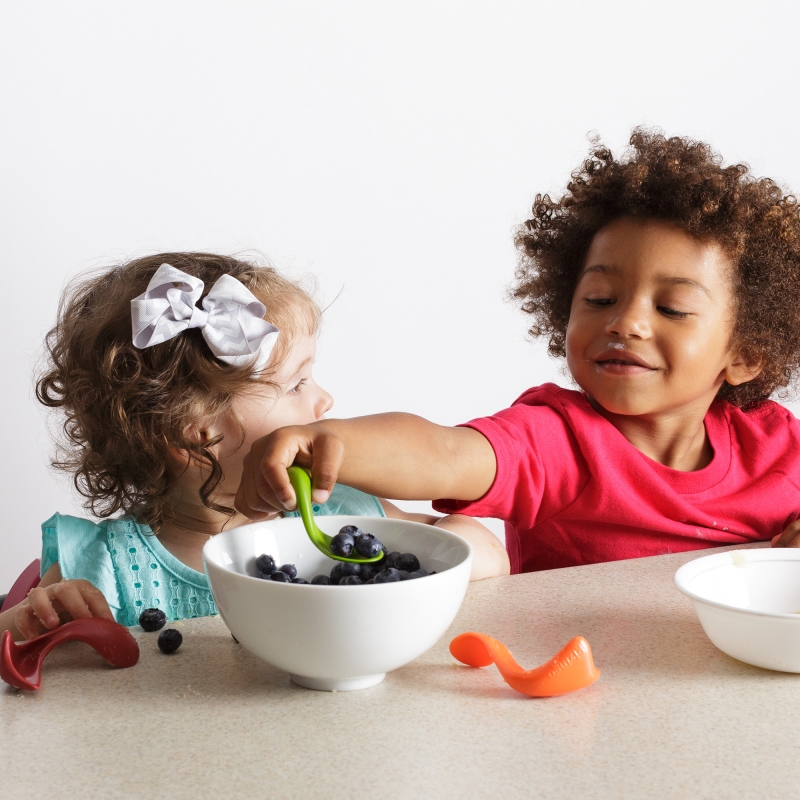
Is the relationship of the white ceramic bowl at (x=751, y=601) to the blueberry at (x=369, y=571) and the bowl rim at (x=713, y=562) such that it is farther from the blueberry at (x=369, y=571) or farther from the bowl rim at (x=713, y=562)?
the blueberry at (x=369, y=571)

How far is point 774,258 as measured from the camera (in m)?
1.18

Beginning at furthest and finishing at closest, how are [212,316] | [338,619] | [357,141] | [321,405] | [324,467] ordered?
[357,141] → [321,405] → [212,316] → [324,467] → [338,619]

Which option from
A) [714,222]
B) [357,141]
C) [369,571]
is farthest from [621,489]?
[357,141]

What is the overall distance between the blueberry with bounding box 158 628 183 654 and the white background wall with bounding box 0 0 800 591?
4.83ft

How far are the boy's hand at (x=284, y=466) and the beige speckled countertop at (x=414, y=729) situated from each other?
129mm

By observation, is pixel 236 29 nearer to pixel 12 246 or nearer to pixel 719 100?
pixel 12 246

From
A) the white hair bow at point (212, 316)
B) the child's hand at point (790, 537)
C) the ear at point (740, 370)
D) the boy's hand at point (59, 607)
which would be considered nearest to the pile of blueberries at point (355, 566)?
the boy's hand at point (59, 607)

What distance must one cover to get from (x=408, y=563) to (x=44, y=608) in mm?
362

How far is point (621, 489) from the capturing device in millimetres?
1135

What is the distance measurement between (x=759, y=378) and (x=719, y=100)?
5.73 ft

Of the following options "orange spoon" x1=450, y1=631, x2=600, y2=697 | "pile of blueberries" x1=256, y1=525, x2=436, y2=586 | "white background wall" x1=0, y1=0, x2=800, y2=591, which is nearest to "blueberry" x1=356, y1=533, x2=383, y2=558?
"pile of blueberries" x1=256, y1=525, x2=436, y2=586

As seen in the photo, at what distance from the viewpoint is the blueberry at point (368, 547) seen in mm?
650

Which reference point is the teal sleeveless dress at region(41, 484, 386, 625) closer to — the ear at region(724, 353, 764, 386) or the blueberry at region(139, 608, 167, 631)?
the blueberry at region(139, 608, 167, 631)

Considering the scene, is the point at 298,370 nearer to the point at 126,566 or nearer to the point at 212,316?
the point at 212,316
